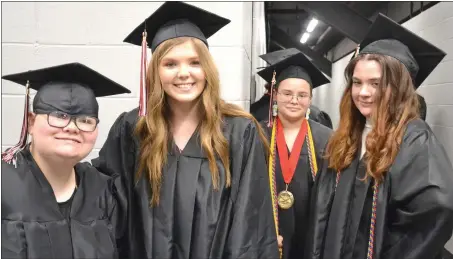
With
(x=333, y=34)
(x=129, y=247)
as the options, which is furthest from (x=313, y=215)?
(x=333, y=34)

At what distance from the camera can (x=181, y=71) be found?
157 cm

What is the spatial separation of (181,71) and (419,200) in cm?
106

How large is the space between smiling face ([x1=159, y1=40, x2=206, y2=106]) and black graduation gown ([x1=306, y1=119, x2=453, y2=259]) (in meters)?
0.81

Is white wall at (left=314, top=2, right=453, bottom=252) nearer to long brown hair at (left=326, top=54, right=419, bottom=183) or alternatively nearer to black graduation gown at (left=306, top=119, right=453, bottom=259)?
long brown hair at (left=326, top=54, right=419, bottom=183)

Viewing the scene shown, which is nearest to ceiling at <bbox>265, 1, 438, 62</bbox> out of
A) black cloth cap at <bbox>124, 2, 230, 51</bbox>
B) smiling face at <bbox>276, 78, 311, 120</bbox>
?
smiling face at <bbox>276, 78, 311, 120</bbox>

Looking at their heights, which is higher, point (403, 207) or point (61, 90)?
point (61, 90)

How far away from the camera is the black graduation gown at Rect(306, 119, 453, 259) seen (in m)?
1.61

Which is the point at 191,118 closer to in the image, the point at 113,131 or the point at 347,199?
the point at 113,131

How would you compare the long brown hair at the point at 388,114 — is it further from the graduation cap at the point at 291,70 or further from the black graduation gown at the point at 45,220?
the black graduation gown at the point at 45,220

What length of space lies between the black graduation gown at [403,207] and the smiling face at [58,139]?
114 cm

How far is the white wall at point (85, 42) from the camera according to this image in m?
2.26

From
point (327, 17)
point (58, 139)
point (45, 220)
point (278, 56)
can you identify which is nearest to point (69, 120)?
point (58, 139)

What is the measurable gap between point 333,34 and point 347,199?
9951 millimetres

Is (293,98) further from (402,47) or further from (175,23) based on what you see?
(175,23)
